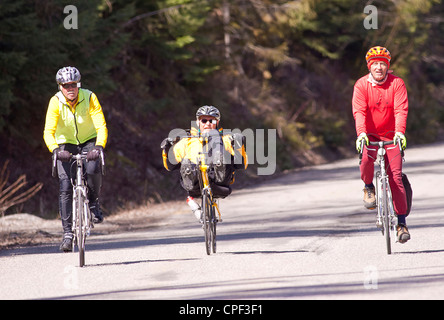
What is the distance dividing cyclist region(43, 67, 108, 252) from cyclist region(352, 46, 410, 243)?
3.01 meters

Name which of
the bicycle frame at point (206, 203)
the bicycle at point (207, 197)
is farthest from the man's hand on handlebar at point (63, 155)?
the bicycle frame at point (206, 203)

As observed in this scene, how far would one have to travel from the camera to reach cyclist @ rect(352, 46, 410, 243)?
10125 mm

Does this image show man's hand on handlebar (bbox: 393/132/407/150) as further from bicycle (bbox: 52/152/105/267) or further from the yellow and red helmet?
bicycle (bbox: 52/152/105/267)

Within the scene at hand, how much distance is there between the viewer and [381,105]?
1026 centimetres

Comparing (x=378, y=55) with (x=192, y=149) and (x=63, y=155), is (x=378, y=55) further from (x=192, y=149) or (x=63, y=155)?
(x=63, y=155)

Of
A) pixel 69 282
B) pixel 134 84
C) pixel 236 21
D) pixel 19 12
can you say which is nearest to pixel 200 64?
pixel 134 84

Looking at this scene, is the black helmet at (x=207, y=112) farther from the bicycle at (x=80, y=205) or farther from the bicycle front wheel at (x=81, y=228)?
the bicycle front wheel at (x=81, y=228)

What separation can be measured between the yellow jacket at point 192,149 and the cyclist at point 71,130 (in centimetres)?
88

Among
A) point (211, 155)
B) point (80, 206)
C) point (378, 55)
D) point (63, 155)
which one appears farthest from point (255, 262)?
point (378, 55)

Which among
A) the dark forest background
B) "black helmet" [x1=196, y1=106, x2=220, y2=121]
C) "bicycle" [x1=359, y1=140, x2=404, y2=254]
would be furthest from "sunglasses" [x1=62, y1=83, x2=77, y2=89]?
the dark forest background

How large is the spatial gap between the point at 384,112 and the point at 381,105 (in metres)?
0.10

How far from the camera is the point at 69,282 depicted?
28.9ft

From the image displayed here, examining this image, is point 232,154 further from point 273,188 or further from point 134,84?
point 134,84

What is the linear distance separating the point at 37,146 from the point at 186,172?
9.48 metres
